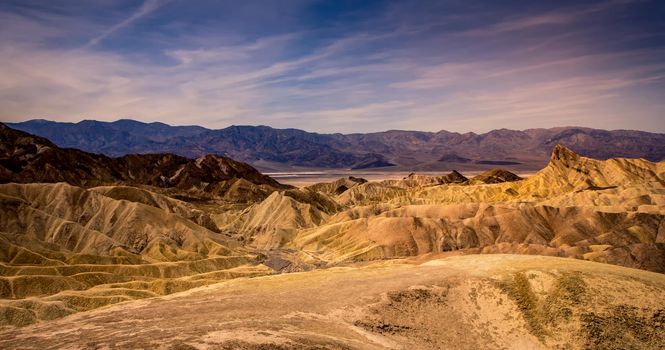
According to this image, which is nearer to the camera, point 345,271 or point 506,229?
point 345,271

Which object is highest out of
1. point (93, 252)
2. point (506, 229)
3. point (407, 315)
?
point (407, 315)

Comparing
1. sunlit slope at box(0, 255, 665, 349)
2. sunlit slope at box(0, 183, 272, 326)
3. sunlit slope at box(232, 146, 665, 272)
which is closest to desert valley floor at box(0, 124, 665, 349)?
sunlit slope at box(0, 255, 665, 349)

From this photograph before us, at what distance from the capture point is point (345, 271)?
68.9 metres

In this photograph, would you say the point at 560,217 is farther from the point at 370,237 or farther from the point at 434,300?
the point at 434,300

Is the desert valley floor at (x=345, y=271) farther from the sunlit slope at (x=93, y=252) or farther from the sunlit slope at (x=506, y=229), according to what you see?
the sunlit slope at (x=506, y=229)

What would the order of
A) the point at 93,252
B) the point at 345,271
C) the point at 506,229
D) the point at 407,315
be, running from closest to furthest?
the point at 407,315, the point at 345,271, the point at 93,252, the point at 506,229

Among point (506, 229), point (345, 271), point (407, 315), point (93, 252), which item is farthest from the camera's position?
point (506, 229)

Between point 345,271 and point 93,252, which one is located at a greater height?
point 345,271

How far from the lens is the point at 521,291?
5241cm

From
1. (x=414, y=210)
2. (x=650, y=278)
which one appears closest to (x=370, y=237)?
(x=414, y=210)

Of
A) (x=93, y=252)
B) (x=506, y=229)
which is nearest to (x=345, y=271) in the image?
(x=506, y=229)

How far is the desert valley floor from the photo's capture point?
1731 inches

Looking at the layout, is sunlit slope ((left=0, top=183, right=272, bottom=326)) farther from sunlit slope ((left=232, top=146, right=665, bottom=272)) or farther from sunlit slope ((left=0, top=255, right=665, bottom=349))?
sunlit slope ((left=0, top=255, right=665, bottom=349))

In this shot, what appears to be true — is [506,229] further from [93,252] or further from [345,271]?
[93,252]
